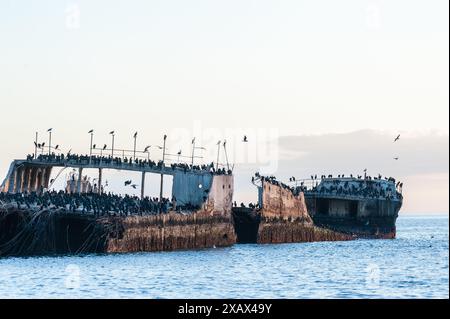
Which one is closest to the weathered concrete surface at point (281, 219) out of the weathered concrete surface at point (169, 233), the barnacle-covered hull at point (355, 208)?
the weathered concrete surface at point (169, 233)

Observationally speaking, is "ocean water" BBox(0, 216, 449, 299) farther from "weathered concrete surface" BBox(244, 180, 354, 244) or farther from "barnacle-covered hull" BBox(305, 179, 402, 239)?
"barnacle-covered hull" BBox(305, 179, 402, 239)

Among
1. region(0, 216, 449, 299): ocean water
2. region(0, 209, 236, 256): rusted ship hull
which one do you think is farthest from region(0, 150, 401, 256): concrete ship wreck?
region(0, 216, 449, 299): ocean water

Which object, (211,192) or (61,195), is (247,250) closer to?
(211,192)

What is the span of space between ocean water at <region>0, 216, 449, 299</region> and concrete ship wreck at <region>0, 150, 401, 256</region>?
1815 mm

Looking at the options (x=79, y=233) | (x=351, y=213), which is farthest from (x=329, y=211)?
(x=79, y=233)

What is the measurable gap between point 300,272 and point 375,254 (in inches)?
1006

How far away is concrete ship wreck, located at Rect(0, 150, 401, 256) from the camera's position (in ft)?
268

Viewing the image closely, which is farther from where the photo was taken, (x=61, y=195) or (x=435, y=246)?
(x=435, y=246)

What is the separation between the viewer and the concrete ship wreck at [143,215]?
268 ft

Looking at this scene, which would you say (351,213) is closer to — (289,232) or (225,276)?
(289,232)

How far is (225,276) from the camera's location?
69625mm

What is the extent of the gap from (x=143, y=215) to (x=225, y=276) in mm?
15832
